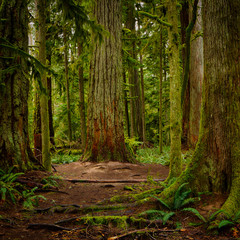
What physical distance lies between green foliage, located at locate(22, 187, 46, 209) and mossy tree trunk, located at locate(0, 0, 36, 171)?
75cm

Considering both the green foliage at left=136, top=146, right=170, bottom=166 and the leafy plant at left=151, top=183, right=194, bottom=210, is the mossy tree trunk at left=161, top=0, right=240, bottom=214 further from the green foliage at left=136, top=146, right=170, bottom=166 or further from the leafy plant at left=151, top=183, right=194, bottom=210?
the green foliage at left=136, top=146, right=170, bottom=166

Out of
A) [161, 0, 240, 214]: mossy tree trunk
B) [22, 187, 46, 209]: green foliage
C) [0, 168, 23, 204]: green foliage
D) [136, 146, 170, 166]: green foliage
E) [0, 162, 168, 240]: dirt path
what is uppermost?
[161, 0, 240, 214]: mossy tree trunk

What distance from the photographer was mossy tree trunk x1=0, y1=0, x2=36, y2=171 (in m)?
Result: 4.48

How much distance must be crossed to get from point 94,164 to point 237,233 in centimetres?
519

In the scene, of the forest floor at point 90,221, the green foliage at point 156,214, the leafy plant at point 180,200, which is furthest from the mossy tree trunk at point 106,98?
the green foliage at point 156,214

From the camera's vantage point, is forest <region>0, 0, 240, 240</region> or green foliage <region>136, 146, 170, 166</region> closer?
forest <region>0, 0, 240, 240</region>

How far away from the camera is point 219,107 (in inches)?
135

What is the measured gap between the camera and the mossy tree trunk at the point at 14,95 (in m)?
4.48

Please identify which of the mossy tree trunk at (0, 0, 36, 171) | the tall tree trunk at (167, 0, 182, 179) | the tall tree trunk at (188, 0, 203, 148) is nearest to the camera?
the mossy tree trunk at (0, 0, 36, 171)

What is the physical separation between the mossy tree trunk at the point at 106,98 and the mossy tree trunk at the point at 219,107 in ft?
13.8

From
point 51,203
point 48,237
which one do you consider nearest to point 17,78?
point 51,203

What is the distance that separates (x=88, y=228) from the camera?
9.89 ft

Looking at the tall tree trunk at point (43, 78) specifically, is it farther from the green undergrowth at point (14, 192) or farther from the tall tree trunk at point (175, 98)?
the tall tree trunk at point (175, 98)

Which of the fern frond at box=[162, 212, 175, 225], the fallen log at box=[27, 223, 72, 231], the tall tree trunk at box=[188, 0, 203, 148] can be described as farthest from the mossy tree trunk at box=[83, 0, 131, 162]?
the tall tree trunk at box=[188, 0, 203, 148]
